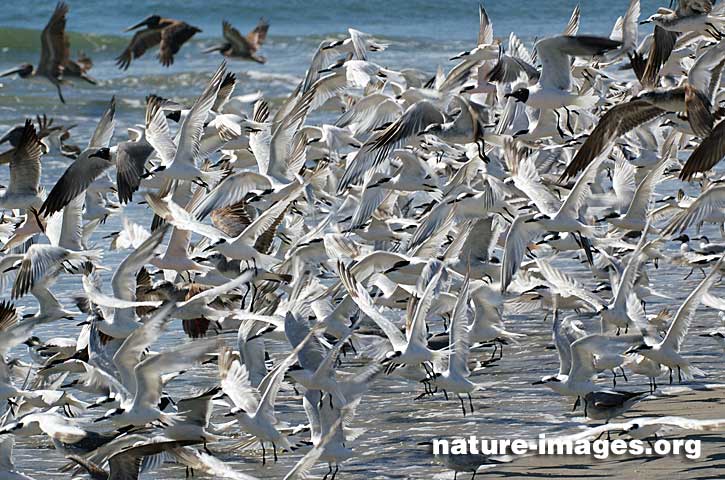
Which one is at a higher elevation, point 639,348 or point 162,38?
point 162,38

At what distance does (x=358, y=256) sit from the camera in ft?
34.4

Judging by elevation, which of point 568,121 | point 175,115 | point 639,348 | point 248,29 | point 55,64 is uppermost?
point 175,115

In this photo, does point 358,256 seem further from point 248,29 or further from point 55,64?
point 248,29

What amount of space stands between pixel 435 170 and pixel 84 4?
103 ft

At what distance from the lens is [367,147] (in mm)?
10125

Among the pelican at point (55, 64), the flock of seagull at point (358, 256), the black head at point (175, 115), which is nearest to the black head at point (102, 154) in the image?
the flock of seagull at point (358, 256)

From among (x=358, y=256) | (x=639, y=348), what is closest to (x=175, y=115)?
(x=358, y=256)

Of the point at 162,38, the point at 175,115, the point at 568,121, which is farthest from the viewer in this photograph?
the point at 162,38

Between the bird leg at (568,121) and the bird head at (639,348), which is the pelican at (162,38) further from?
the bird head at (639,348)

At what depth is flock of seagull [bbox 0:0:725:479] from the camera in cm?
802

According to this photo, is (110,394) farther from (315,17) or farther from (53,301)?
(315,17)

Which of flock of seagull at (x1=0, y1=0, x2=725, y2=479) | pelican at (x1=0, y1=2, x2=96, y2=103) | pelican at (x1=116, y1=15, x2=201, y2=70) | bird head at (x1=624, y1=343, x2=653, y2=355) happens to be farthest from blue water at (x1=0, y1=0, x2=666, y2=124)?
bird head at (x1=624, y1=343, x2=653, y2=355)

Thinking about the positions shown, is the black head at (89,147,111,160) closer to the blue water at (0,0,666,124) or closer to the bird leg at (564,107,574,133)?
the bird leg at (564,107,574,133)

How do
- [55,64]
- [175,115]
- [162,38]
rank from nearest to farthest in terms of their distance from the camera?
[175,115] < [55,64] < [162,38]
